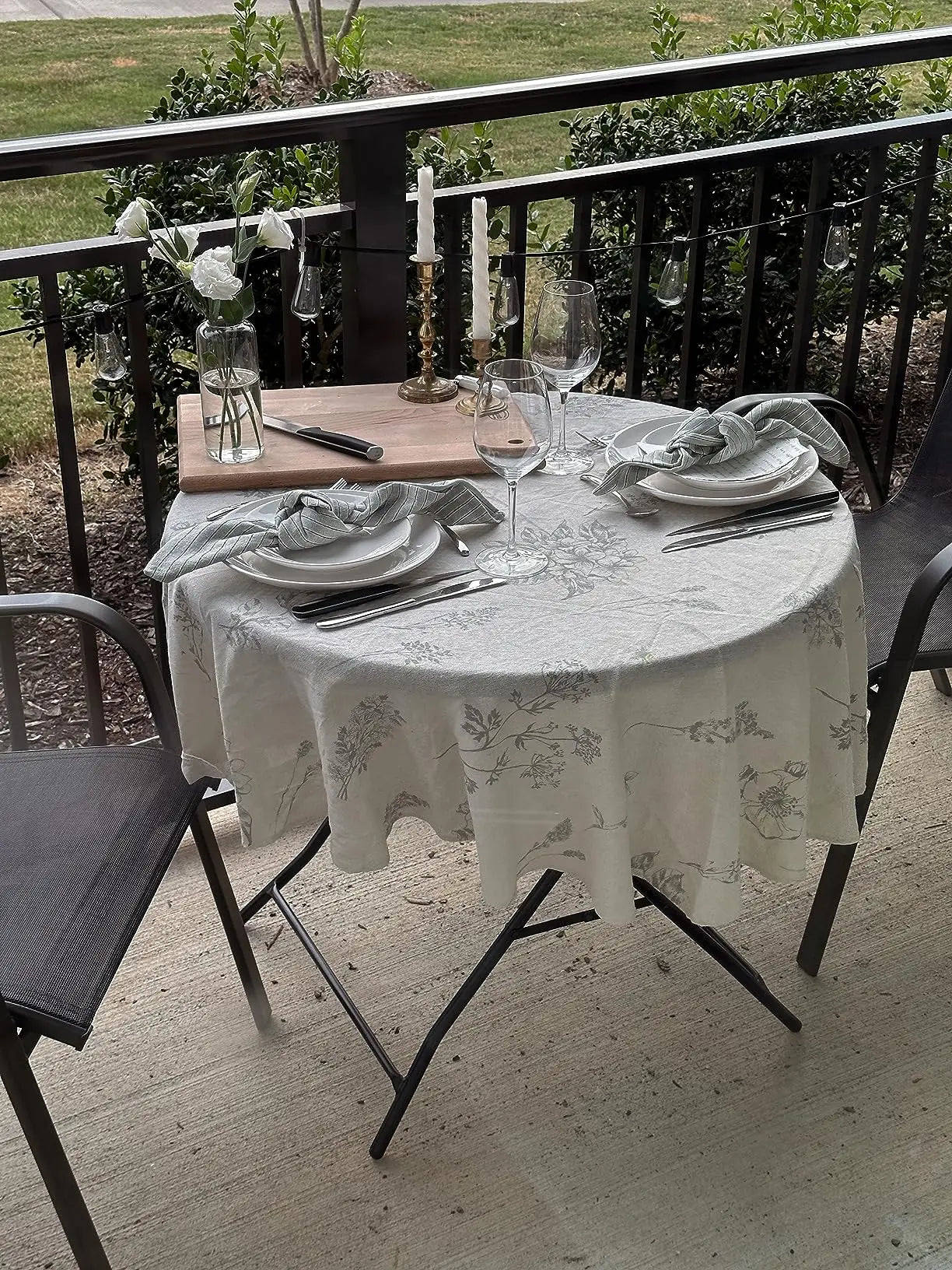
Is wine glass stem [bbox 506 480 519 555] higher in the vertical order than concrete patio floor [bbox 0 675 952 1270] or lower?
higher

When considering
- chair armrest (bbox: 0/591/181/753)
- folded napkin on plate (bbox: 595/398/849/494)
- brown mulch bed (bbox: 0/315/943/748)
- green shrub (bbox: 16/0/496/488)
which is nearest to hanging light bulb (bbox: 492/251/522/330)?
folded napkin on plate (bbox: 595/398/849/494)

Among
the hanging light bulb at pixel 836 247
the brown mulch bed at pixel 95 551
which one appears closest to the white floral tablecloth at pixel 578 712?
the hanging light bulb at pixel 836 247

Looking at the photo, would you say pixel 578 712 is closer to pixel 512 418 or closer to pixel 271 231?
pixel 512 418

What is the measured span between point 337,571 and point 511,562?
22cm

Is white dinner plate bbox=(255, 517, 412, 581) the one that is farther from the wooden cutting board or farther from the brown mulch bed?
the brown mulch bed

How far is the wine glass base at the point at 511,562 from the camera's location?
1563 millimetres

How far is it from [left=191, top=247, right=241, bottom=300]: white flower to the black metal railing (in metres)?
0.31

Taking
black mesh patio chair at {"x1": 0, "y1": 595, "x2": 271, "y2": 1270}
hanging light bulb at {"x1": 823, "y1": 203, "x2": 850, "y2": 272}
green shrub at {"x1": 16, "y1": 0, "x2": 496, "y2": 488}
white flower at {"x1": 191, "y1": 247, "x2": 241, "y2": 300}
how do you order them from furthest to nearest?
green shrub at {"x1": 16, "y1": 0, "x2": 496, "y2": 488}
hanging light bulb at {"x1": 823, "y1": 203, "x2": 850, "y2": 272}
white flower at {"x1": 191, "y1": 247, "x2": 241, "y2": 300}
black mesh patio chair at {"x1": 0, "y1": 595, "x2": 271, "y2": 1270}

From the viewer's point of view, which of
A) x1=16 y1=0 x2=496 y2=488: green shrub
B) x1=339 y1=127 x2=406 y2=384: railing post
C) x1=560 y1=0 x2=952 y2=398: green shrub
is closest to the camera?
x1=339 y1=127 x2=406 y2=384: railing post

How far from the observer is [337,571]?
1527 mm

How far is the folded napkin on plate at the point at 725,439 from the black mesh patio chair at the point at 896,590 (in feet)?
0.46

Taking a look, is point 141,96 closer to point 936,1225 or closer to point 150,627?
point 150,627

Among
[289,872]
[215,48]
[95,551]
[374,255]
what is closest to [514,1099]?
[289,872]

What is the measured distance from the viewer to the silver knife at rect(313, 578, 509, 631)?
1.46m
